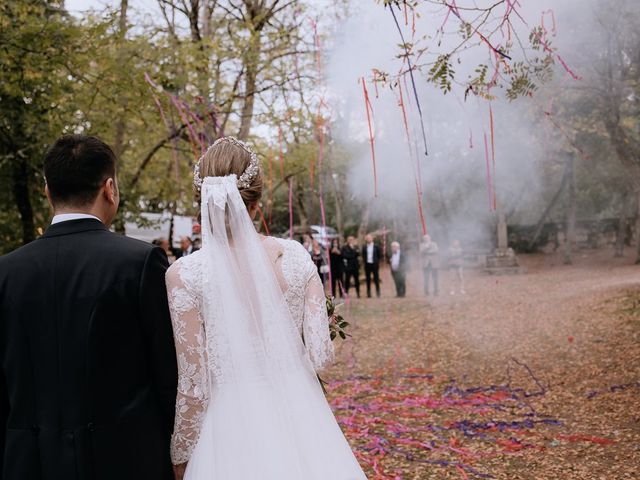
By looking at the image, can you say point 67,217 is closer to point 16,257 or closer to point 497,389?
point 16,257

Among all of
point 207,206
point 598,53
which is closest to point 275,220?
point 598,53

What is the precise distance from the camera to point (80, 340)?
215 cm

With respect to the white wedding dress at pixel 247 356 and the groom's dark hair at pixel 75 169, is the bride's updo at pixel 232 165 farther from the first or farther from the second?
the groom's dark hair at pixel 75 169

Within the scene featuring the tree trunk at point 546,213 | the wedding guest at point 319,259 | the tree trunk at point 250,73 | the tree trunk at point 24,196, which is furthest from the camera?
the tree trunk at point 546,213

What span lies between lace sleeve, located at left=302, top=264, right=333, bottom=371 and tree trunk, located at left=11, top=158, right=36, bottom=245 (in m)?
8.95

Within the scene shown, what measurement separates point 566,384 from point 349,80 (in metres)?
5.04

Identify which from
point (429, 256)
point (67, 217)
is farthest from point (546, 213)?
point (67, 217)

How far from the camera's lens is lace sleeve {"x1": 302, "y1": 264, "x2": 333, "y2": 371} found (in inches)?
101

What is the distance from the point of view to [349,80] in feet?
→ 29.0

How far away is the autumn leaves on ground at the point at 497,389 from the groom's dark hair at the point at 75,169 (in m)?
3.67

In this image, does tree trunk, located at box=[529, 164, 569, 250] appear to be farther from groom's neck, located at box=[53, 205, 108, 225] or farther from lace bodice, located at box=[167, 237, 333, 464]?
groom's neck, located at box=[53, 205, 108, 225]

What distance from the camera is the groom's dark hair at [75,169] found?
222 cm

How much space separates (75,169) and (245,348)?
0.96 metres

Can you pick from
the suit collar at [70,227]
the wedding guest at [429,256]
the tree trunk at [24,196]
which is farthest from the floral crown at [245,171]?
the wedding guest at [429,256]
